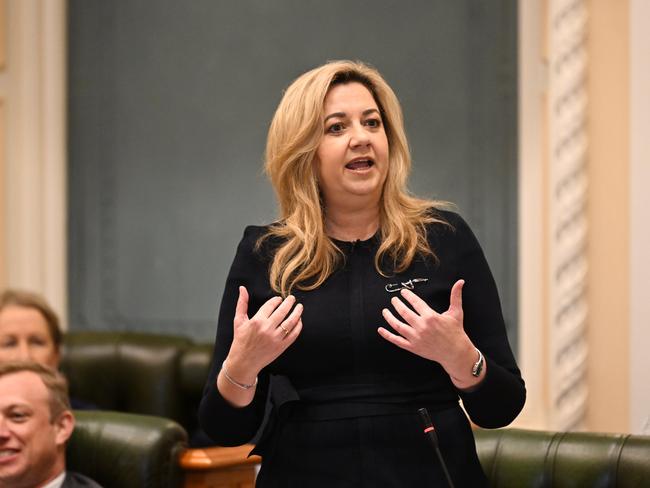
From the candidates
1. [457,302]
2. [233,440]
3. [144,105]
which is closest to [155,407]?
[144,105]

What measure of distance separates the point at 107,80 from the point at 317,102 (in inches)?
121

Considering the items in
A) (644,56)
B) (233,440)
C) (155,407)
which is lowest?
(155,407)

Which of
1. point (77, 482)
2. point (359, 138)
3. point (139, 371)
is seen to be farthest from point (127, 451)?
point (359, 138)

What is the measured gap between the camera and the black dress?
1.77 meters

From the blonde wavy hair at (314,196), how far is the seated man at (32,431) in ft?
3.37

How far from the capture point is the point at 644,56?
3.07m

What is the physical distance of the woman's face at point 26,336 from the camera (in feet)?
11.4

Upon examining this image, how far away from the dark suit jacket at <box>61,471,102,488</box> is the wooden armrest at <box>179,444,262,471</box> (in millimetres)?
226

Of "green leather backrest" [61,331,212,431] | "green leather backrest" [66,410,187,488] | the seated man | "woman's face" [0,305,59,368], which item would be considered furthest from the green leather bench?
the seated man

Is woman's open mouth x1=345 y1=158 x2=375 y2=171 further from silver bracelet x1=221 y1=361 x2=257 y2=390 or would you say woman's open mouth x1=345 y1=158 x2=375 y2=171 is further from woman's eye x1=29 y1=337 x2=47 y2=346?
woman's eye x1=29 y1=337 x2=47 y2=346

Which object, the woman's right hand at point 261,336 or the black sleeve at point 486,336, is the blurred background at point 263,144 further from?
the woman's right hand at point 261,336

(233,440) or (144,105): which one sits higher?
(144,105)

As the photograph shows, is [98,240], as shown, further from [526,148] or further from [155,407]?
[526,148]
